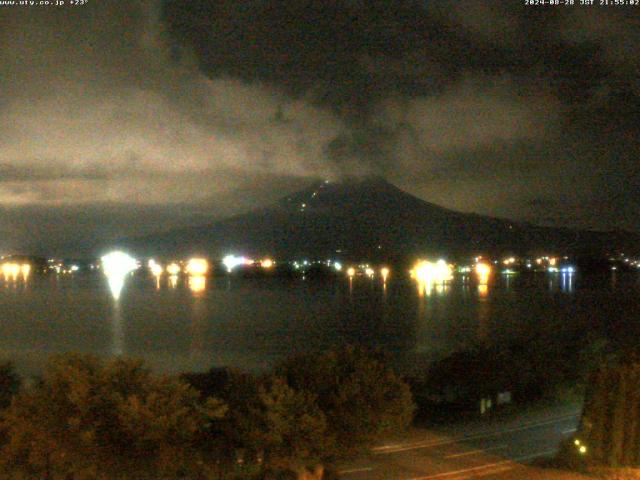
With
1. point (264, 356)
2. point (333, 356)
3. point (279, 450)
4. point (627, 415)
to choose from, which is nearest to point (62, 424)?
point (279, 450)

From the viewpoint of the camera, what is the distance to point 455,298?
193 ft

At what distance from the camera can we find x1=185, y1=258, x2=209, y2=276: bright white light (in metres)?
94.4

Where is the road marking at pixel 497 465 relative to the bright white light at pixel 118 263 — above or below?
below

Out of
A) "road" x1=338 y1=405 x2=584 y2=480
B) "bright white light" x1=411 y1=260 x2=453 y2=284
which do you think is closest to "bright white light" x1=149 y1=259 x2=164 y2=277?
"bright white light" x1=411 y1=260 x2=453 y2=284

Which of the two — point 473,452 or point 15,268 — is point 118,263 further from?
point 473,452

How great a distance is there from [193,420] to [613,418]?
4586 millimetres

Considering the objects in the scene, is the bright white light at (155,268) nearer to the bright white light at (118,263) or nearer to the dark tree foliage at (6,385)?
the bright white light at (118,263)

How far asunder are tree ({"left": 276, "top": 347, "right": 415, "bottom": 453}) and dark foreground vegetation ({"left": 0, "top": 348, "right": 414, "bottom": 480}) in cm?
1

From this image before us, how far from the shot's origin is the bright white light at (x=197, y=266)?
94387 mm

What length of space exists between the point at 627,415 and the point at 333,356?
3.13m

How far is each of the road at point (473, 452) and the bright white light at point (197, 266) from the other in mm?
80196

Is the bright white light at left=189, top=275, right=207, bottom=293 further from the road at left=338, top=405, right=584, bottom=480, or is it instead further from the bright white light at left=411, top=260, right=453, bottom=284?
the road at left=338, top=405, right=584, bottom=480

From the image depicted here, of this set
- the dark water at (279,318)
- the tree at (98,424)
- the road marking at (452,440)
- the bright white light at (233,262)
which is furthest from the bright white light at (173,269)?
the tree at (98,424)

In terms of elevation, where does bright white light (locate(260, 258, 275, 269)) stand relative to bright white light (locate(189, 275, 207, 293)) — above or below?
above
